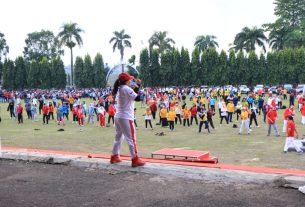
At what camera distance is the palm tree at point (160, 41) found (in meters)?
63.2

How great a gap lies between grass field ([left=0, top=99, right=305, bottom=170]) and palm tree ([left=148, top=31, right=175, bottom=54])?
42.4 m

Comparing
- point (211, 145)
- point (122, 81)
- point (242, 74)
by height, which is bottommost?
point (211, 145)

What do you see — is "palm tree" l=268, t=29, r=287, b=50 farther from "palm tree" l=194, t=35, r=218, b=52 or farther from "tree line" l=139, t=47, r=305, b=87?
"tree line" l=139, t=47, r=305, b=87

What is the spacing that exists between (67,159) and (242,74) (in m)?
49.1

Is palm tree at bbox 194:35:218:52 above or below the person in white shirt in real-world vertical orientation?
above

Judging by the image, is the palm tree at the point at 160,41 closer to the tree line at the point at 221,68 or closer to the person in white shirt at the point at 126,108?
the tree line at the point at 221,68

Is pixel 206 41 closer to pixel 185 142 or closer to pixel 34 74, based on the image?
pixel 34 74

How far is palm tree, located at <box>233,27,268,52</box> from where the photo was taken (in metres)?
60.0

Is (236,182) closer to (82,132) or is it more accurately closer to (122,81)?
(122,81)

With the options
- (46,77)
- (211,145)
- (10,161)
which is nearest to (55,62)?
(46,77)

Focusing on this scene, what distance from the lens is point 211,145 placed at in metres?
14.7

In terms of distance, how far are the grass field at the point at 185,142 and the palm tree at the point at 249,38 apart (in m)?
40.5

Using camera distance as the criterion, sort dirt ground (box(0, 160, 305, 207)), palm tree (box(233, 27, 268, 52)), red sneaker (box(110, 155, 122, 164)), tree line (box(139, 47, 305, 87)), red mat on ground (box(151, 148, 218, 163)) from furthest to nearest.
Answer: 1. palm tree (box(233, 27, 268, 52))
2. tree line (box(139, 47, 305, 87))
3. red mat on ground (box(151, 148, 218, 163))
4. red sneaker (box(110, 155, 122, 164))
5. dirt ground (box(0, 160, 305, 207))

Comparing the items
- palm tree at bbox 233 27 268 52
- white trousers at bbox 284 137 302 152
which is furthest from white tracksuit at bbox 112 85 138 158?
palm tree at bbox 233 27 268 52
